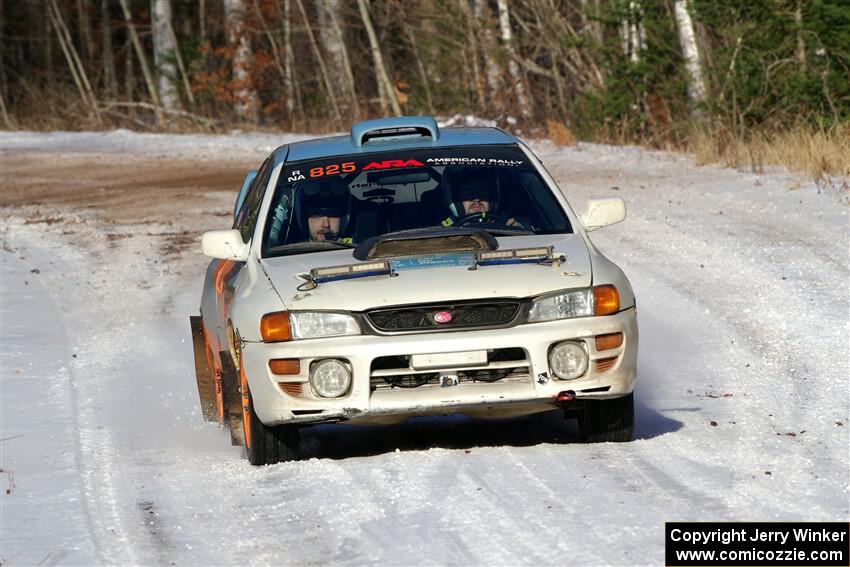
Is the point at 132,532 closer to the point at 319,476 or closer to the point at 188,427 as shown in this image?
the point at 319,476

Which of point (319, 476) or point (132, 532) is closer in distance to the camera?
point (132, 532)

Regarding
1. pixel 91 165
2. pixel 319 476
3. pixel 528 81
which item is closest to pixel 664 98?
pixel 528 81

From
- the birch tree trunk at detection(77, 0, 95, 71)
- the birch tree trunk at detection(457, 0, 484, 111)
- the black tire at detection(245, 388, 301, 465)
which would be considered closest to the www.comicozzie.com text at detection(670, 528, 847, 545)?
the black tire at detection(245, 388, 301, 465)

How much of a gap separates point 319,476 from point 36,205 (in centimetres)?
1368

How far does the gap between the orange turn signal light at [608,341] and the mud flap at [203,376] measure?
2693 mm

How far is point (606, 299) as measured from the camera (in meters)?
6.73

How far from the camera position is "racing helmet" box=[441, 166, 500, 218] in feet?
25.5

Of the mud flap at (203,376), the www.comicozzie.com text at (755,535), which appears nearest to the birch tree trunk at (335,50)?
the mud flap at (203,376)

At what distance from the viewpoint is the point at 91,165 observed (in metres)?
24.3

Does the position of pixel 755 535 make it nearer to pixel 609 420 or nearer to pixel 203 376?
pixel 609 420

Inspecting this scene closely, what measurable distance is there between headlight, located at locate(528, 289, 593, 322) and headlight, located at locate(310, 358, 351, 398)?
0.82 m

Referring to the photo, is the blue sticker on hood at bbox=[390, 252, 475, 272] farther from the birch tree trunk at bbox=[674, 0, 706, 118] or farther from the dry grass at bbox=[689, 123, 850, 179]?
the birch tree trunk at bbox=[674, 0, 706, 118]

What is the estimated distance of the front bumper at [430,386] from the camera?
652 cm

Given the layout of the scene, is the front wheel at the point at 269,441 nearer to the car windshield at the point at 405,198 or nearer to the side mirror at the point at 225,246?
the side mirror at the point at 225,246
